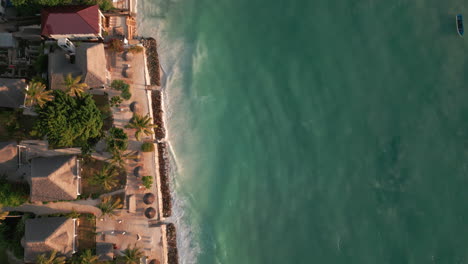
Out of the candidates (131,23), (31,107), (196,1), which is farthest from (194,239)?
(196,1)

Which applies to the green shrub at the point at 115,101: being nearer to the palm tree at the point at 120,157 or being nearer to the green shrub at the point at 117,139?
the green shrub at the point at 117,139

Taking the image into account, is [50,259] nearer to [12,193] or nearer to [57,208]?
[57,208]

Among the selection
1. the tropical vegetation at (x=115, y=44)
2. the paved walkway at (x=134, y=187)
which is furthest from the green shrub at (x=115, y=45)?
the paved walkway at (x=134, y=187)

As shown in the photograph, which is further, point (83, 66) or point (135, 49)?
point (135, 49)

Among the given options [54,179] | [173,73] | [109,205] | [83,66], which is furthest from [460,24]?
[54,179]

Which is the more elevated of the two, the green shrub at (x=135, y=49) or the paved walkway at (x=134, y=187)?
the green shrub at (x=135, y=49)

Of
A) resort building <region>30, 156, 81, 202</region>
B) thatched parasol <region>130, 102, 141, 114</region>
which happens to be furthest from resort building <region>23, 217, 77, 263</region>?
thatched parasol <region>130, 102, 141, 114</region>
